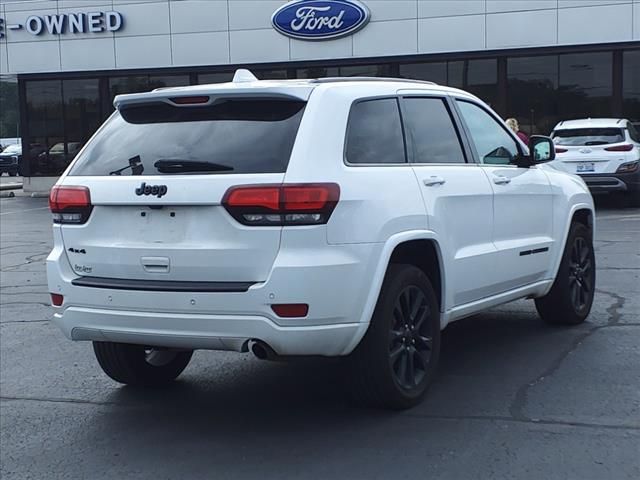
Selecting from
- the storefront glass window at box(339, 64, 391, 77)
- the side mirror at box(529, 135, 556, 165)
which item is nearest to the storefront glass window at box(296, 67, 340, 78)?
the storefront glass window at box(339, 64, 391, 77)

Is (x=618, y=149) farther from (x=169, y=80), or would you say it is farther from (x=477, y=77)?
(x=169, y=80)

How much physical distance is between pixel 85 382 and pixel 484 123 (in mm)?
3335

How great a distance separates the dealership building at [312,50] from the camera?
77.0 feet

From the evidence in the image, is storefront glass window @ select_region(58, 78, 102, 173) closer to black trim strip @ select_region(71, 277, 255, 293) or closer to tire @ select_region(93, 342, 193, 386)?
tire @ select_region(93, 342, 193, 386)

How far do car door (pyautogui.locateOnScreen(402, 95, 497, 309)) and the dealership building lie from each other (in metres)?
18.6

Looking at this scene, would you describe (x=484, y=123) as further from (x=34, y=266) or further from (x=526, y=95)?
(x=526, y=95)

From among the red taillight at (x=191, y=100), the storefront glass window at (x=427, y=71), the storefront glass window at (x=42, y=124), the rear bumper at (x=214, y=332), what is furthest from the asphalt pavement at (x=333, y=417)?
the storefront glass window at (x=42, y=124)

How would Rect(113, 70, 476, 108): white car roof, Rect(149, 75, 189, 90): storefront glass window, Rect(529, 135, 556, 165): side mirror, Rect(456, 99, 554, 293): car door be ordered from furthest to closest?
Rect(149, 75, 189, 90): storefront glass window, Rect(529, 135, 556, 165): side mirror, Rect(456, 99, 554, 293): car door, Rect(113, 70, 476, 108): white car roof

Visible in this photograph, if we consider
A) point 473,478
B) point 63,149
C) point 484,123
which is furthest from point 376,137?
point 63,149

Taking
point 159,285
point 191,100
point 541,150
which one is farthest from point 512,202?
point 159,285

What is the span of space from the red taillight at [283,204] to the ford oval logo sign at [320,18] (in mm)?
20972

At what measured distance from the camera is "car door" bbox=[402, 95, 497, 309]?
213 inches

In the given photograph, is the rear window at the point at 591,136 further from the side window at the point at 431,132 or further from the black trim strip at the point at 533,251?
the side window at the point at 431,132

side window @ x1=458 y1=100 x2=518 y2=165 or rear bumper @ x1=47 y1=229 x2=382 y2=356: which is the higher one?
side window @ x1=458 y1=100 x2=518 y2=165
